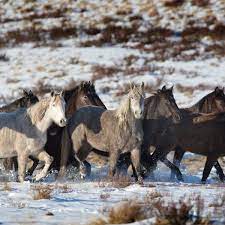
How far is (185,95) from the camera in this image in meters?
21.3

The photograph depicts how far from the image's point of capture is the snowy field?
8.30 meters

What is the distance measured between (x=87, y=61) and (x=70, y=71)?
1.69m

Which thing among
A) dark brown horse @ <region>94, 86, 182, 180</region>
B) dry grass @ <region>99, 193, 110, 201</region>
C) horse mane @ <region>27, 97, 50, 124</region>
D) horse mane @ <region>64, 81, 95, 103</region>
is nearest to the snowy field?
dry grass @ <region>99, 193, 110, 201</region>

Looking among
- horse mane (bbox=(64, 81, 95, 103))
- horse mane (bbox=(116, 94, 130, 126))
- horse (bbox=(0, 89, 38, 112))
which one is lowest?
horse mane (bbox=(116, 94, 130, 126))

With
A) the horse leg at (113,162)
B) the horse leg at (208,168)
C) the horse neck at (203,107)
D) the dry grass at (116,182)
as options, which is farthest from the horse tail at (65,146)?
the horse neck at (203,107)

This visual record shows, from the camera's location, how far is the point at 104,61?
2859 centimetres

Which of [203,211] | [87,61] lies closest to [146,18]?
[87,61]

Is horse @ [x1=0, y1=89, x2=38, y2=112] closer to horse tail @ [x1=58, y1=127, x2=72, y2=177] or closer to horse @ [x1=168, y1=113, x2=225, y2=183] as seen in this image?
horse tail @ [x1=58, y1=127, x2=72, y2=177]

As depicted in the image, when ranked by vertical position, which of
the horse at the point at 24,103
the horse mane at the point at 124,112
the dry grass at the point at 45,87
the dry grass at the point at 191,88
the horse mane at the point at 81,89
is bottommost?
the horse mane at the point at 124,112

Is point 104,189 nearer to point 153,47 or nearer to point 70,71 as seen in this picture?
Result: point 70,71

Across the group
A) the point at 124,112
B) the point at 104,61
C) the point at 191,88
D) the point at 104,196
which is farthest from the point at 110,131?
the point at 104,61

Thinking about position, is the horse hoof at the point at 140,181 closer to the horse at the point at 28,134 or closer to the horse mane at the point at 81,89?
the horse at the point at 28,134

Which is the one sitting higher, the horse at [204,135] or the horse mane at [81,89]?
the horse mane at [81,89]

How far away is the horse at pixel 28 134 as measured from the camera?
10888mm
